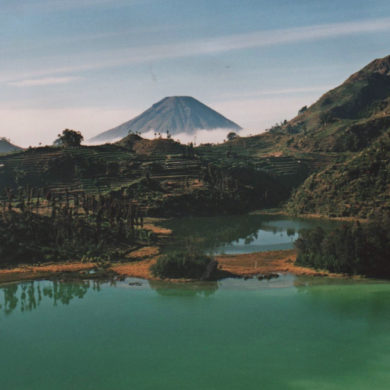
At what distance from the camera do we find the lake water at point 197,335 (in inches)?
1254

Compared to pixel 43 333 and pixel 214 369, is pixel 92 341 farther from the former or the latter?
pixel 214 369

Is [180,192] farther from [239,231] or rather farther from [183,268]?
[183,268]

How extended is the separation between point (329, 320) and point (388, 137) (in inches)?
3781

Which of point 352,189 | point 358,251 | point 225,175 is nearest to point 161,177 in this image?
point 225,175

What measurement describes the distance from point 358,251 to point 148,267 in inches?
1120

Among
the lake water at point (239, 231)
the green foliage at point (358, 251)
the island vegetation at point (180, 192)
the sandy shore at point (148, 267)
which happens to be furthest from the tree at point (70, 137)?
the green foliage at point (358, 251)

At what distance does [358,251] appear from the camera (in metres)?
55.5

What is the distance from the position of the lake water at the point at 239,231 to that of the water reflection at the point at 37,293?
24.8 metres

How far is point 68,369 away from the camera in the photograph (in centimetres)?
3350

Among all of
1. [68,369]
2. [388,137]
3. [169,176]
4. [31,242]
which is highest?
[388,137]

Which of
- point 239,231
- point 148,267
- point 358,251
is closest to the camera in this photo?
point 358,251

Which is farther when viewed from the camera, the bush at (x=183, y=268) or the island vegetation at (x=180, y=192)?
the island vegetation at (x=180, y=192)

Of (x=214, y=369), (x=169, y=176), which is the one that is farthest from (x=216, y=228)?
(x=214, y=369)

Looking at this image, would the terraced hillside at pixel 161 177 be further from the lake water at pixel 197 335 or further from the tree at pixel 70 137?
the lake water at pixel 197 335
